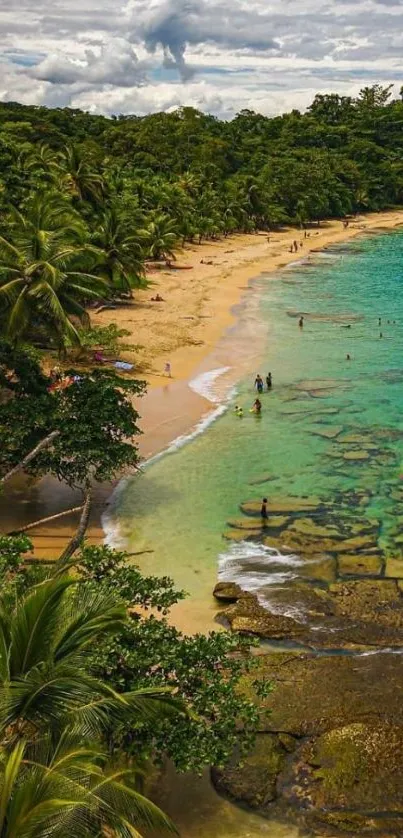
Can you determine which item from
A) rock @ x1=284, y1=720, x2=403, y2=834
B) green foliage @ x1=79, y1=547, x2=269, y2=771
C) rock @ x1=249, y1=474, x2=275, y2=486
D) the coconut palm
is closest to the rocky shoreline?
rock @ x1=284, y1=720, x2=403, y2=834

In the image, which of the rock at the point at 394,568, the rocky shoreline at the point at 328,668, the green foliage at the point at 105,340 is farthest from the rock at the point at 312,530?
the green foliage at the point at 105,340

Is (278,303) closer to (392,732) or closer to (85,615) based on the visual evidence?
(392,732)

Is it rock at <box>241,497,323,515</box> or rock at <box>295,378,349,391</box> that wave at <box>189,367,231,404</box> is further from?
rock at <box>241,497,323,515</box>

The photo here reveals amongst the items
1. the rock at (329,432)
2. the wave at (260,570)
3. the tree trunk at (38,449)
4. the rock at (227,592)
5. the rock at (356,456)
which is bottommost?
the wave at (260,570)

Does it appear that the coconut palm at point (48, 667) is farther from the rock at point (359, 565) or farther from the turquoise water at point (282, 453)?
the rock at point (359, 565)

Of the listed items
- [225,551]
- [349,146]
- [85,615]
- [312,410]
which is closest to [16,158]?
[312,410]

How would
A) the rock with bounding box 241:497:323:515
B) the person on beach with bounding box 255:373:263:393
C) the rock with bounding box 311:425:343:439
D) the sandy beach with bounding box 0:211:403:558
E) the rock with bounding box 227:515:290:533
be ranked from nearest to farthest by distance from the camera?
the rock with bounding box 227:515:290:533, the sandy beach with bounding box 0:211:403:558, the rock with bounding box 241:497:323:515, the rock with bounding box 311:425:343:439, the person on beach with bounding box 255:373:263:393
